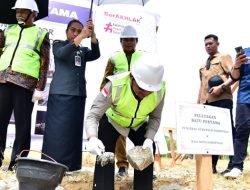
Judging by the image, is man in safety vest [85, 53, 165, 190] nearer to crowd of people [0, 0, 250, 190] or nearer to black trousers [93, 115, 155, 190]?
black trousers [93, 115, 155, 190]

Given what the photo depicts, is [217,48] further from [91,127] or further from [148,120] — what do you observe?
[91,127]

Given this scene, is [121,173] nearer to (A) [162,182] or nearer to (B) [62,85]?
(A) [162,182]

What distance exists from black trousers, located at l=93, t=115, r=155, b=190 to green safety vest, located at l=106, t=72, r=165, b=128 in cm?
10

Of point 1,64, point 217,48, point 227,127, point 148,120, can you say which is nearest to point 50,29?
point 1,64

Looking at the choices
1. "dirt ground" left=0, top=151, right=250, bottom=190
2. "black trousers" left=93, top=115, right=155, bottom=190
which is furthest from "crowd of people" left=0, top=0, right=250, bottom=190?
"black trousers" left=93, top=115, right=155, bottom=190

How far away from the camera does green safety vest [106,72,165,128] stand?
9.12ft

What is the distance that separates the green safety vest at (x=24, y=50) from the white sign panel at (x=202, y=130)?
162cm

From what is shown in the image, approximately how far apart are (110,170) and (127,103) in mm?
548

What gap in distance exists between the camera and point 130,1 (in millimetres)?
4629

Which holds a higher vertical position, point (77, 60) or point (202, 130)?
point (77, 60)

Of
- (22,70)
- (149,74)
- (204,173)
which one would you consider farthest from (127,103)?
(22,70)

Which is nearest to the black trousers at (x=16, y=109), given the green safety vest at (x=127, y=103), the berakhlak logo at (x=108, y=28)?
the green safety vest at (x=127, y=103)

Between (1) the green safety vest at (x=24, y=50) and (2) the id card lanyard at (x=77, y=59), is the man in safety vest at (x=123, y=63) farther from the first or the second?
(1) the green safety vest at (x=24, y=50)

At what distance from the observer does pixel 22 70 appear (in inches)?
142
